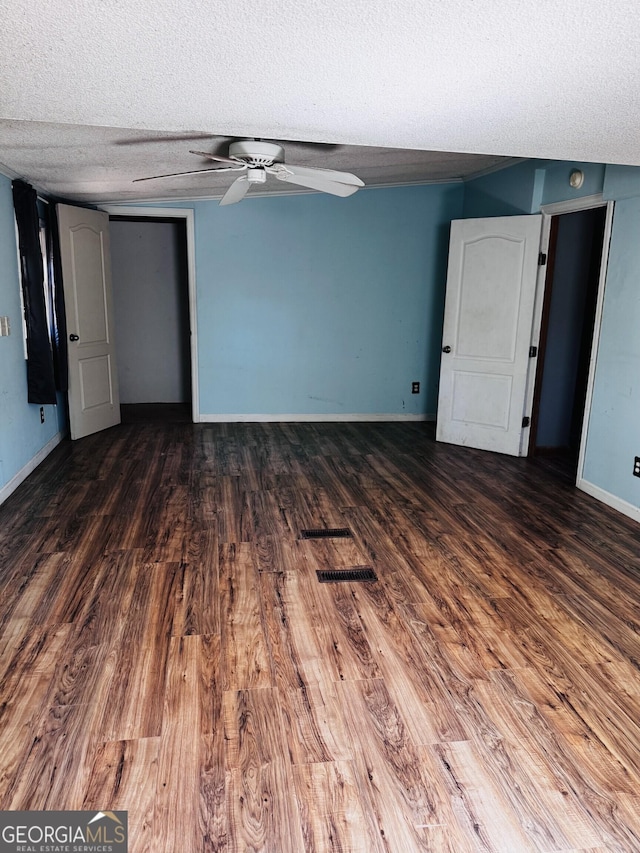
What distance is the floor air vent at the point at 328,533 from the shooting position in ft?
11.3

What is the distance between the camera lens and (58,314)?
5.12m

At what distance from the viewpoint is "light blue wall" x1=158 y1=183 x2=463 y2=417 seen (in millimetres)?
5984

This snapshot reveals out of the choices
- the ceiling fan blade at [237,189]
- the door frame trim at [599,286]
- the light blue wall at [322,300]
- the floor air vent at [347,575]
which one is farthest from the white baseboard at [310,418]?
the floor air vent at [347,575]

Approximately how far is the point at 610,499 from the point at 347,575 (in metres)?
2.04

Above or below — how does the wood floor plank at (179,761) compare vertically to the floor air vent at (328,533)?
below

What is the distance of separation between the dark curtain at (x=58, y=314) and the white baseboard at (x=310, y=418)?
4.96ft

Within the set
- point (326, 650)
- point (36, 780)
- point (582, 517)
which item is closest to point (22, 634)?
point (36, 780)

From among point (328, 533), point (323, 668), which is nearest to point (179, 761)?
point (323, 668)

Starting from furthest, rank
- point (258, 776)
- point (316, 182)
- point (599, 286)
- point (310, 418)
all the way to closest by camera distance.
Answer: point (310, 418), point (599, 286), point (316, 182), point (258, 776)

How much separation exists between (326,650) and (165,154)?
3054 millimetres

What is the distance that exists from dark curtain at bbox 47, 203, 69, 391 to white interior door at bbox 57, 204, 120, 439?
48 millimetres

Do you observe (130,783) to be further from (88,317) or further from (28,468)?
(88,317)

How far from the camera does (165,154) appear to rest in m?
3.70

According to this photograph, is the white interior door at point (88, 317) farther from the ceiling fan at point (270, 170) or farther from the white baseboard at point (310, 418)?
the ceiling fan at point (270, 170)
